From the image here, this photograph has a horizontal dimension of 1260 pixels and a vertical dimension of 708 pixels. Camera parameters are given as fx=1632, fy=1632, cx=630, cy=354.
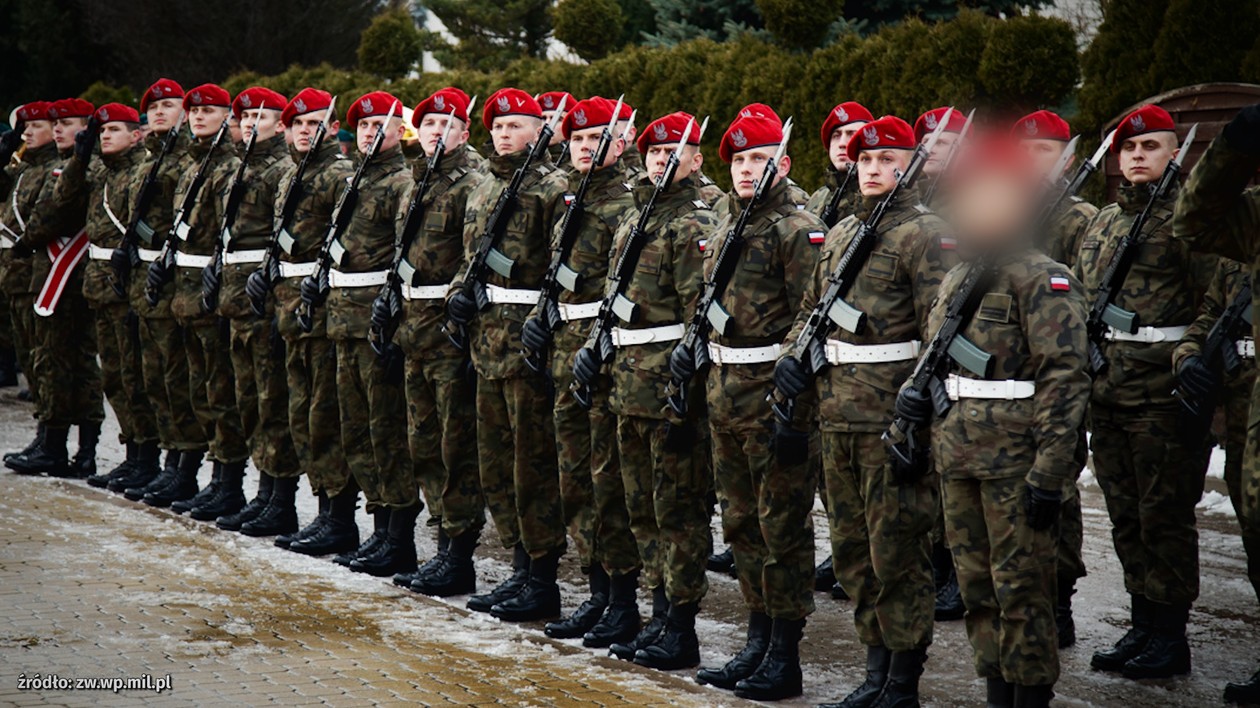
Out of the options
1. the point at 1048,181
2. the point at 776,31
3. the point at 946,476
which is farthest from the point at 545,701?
the point at 776,31

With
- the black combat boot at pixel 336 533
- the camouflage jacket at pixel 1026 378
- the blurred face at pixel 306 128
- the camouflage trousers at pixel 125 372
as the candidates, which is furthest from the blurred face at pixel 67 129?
the camouflage jacket at pixel 1026 378

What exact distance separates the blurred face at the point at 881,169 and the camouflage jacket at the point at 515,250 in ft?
6.74

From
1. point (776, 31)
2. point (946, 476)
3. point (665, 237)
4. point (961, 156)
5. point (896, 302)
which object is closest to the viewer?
point (946, 476)

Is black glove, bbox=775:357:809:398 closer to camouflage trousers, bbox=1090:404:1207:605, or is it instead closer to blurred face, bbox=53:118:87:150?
camouflage trousers, bbox=1090:404:1207:605

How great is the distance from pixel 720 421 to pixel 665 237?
36.4 inches

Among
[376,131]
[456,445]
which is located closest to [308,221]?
[376,131]

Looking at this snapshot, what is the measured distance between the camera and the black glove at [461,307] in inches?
319

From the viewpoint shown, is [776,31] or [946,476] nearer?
[946,476]

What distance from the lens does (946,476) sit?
18.8 ft

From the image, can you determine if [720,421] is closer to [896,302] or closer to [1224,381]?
[896,302]

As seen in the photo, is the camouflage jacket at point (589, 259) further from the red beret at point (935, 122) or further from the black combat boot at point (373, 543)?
the black combat boot at point (373, 543)

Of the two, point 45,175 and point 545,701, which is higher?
point 45,175

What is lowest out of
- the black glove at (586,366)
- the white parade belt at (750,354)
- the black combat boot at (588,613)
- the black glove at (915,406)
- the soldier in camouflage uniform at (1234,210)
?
the black combat boot at (588,613)

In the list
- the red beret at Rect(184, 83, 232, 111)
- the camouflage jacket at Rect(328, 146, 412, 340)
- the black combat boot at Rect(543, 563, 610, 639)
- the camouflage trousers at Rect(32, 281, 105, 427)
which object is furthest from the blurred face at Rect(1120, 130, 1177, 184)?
the camouflage trousers at Rect(32, 281, 105, 427)
